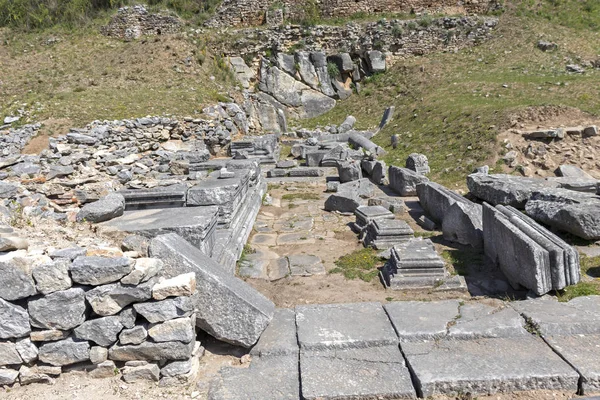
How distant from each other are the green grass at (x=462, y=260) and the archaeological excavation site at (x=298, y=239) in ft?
0.11

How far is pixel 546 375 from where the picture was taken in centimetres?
328

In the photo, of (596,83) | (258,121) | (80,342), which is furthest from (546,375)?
(258,121)

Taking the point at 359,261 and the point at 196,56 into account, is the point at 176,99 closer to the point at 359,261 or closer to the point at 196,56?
the point at 196,56

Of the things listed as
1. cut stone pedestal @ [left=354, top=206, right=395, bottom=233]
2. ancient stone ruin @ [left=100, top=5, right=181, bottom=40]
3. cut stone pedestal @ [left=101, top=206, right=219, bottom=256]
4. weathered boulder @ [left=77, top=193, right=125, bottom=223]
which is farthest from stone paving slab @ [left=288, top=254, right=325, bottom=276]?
ancient stone ruin @ [left=100, top=5, right=181, bottom=40]

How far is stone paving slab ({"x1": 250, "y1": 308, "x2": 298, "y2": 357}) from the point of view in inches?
147

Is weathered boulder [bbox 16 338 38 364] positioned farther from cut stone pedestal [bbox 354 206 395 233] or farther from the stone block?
cut stone pedestal [bbox 354 206 395 233]

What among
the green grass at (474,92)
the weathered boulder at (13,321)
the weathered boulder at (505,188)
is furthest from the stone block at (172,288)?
the green grass at (474,92)

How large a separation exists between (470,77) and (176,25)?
15105mm

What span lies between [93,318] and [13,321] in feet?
1.80

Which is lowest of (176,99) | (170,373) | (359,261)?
(359,261)

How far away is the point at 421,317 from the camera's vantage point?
4152 millimetres

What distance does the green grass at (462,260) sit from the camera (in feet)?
18.5

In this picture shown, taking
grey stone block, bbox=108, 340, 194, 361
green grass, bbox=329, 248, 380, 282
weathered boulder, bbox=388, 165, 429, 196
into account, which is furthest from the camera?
weathered boulder, bbox=388, 165, 429, 196

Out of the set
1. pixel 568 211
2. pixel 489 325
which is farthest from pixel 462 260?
pixel 489 325
